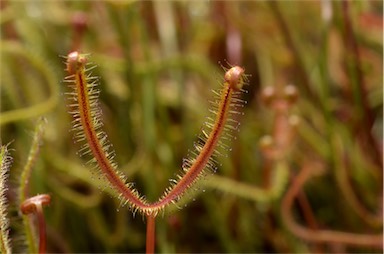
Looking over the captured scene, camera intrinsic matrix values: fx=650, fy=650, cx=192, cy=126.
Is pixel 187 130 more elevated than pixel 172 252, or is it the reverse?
pixel 187 130

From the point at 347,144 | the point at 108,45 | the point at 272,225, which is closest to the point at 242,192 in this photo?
the point at 272,225

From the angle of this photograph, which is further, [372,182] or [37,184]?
[372,182]

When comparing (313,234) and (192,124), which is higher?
(192,124)

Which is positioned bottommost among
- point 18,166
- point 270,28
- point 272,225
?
point 272,225

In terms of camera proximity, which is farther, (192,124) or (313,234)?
(192,124)

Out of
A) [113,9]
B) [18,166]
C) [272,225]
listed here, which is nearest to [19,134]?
[18,166]

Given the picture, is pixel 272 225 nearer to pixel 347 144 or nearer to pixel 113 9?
pixel 347 144

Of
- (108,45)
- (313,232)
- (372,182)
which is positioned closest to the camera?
(313,232)

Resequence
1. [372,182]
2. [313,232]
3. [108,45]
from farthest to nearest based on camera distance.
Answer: [108,45]
[372,182]
[313,232]
